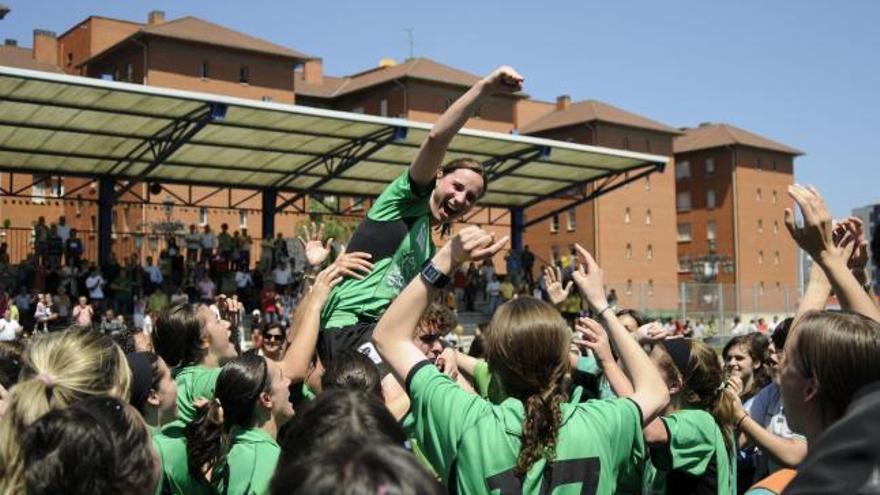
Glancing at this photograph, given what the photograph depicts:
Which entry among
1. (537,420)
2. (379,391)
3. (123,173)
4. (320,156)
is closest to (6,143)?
(123,173)

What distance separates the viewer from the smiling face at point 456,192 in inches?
193

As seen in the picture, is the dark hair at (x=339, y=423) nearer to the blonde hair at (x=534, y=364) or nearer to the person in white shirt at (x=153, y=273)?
the blonde hair at (x=534, y=364)

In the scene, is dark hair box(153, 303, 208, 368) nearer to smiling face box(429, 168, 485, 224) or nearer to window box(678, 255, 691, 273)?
smiling face box(429, 168, 485, 224)

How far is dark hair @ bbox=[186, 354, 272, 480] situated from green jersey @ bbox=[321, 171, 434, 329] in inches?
38.7

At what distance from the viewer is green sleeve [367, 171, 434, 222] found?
4.94m

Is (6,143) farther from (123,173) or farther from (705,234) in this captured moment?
(705,234)

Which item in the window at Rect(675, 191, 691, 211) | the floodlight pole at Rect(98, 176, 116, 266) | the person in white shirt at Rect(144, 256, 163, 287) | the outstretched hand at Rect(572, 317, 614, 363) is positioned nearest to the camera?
the outstretched hand at Rect(572, 317, 614, 363)

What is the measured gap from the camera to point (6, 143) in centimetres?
2239

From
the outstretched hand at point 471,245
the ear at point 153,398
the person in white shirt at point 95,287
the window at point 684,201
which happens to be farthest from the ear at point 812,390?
the window at point 684,201

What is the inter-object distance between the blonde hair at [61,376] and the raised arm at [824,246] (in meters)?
2.61

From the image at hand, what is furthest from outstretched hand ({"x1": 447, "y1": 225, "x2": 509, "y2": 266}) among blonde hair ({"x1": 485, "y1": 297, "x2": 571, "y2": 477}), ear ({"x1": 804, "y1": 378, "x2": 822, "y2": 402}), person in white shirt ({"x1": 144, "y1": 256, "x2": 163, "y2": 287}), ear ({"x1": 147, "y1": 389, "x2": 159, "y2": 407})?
person in white shirt ({"x1": 144, "y1": 256, "x2": 163, "y2": 287})

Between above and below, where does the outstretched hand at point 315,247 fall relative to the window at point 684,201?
below

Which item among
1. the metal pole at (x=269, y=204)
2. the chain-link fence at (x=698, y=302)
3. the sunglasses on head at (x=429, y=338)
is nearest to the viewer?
the sunglasses on head at (x=429, y=338)

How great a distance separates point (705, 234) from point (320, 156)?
61962 mm
